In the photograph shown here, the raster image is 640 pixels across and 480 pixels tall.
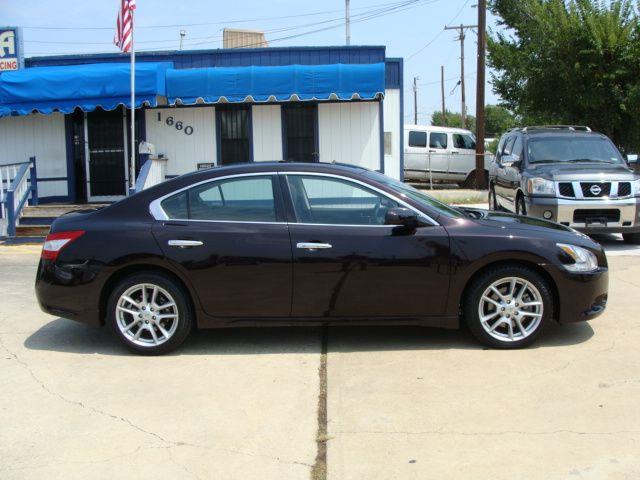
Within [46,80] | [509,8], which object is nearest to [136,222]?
[46,80]

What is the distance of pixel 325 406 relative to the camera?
4.52 metres

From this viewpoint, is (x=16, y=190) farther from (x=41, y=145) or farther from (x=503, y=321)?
(x=503, y=321)

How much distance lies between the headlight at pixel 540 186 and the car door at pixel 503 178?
4.46 feet

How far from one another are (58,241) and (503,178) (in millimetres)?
8730

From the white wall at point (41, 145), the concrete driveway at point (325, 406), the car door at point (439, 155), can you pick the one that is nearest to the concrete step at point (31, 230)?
the white wall at point (41, 145)

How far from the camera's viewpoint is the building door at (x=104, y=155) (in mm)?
15570

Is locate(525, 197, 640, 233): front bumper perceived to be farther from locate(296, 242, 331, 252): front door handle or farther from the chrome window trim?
locate(296, 242, 331, 252): front door handle

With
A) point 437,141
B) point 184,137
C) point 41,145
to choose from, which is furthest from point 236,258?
point 437,141

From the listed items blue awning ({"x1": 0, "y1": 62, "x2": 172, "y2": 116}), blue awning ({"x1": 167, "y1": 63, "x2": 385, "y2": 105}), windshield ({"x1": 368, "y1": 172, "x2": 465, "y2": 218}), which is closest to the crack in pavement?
windshield ({"x1": 368, "y1": 172, "x2": 465, "y2": 218})

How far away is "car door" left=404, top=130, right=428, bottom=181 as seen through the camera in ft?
74.4

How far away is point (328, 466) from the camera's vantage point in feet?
12.2

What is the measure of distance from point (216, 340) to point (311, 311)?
104 centimetres

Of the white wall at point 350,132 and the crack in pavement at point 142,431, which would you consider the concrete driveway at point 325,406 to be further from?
the white wall at point 350,132

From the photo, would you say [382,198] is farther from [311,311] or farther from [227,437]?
[227,437]
